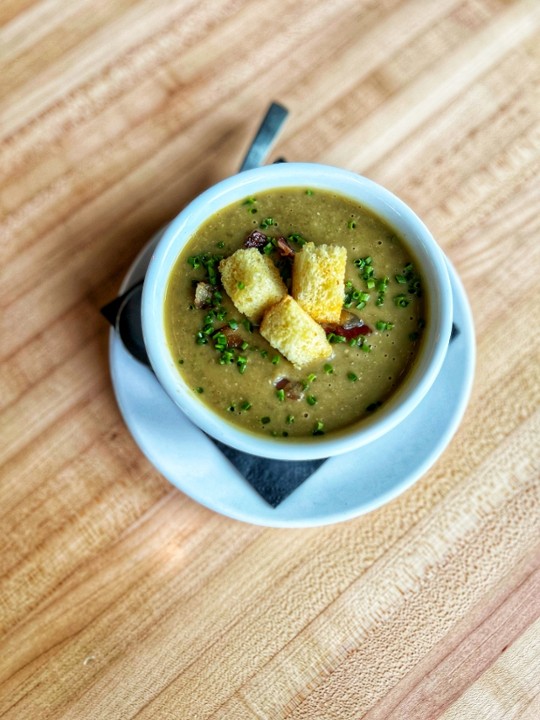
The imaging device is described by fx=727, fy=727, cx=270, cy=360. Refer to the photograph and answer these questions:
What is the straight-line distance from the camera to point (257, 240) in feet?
7.95

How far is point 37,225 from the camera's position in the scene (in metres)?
2.91

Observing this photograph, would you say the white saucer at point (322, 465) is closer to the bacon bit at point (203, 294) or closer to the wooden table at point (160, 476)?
the wooden table at point (160, 476)

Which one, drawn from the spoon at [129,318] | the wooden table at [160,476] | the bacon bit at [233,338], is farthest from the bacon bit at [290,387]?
the wooden table at [160,476]

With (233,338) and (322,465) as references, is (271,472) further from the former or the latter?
(233,338)

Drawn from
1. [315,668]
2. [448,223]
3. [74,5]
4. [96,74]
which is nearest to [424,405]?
[448,223]

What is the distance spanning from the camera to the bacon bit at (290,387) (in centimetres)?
233

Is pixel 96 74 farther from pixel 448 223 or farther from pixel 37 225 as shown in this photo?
pixel 448 223

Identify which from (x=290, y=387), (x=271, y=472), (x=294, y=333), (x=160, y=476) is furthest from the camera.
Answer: (x=160, y=476)

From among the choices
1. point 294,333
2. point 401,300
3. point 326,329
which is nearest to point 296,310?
point 294,333

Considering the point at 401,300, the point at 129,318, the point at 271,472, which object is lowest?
the point at 271,472

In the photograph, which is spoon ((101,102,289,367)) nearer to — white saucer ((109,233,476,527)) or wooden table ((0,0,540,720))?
white saucer ((109,233,476,527))

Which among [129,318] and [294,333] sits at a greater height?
[129,318]

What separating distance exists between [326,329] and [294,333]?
19 centimetres

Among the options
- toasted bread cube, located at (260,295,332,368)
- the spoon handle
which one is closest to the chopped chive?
toasted bread cube, located at (260,295,332,368)
